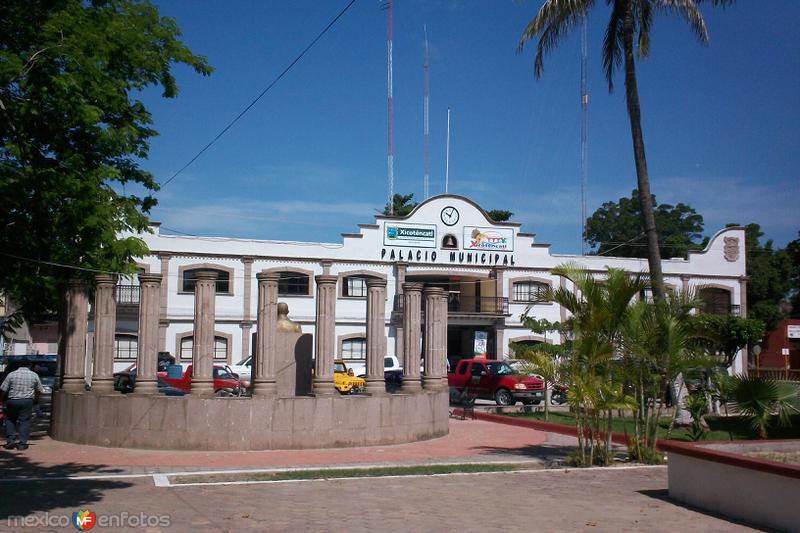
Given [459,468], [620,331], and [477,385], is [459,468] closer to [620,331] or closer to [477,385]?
[620,331]

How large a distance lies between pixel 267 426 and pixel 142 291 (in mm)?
4190

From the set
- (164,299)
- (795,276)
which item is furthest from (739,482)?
(795,276)

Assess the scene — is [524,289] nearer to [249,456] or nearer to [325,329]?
[325,329]

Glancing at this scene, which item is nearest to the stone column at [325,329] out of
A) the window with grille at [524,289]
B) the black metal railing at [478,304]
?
the black metal railing at [478,304]

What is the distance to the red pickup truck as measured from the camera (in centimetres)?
2836

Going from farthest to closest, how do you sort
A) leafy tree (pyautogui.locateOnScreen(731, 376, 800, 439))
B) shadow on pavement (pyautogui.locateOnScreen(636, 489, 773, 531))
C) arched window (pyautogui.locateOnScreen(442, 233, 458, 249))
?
arched window (pyautogui.locateOnScreen(442, 233, 458, 249)) < leafy tree (pyautogui.locateOnScreen(731, 376, 800, 439)) < shadow on pavement (pyautogui.locateOnScreen(636, 489, 773, 531))

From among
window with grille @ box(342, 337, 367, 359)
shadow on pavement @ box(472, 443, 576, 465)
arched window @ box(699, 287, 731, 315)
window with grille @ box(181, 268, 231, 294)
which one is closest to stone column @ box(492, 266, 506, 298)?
window with grille @ box(342, 337, 367, 359)

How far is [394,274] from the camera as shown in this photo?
4131 cm

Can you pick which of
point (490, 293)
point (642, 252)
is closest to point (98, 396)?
point (490, 293)

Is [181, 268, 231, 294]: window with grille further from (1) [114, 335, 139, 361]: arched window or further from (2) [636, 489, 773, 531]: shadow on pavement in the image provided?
(2) [636, 489, 773, 531]: shadow on pavement

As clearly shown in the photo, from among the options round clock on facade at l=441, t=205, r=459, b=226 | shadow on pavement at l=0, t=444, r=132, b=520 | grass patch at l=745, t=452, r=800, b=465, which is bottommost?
shadow on pavement at l=0, t=444, r=132, b=520

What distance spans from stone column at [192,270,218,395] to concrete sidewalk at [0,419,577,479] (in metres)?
1.66

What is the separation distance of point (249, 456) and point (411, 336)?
478cm

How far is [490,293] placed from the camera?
4366cm
